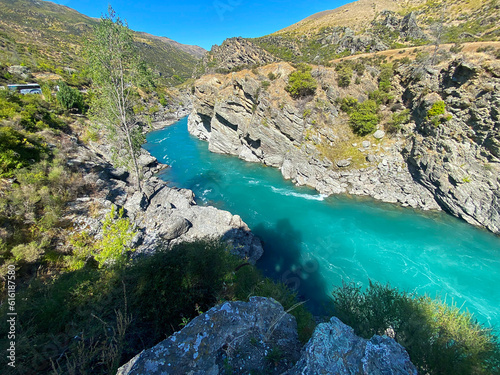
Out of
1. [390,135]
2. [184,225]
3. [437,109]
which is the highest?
[437,109]

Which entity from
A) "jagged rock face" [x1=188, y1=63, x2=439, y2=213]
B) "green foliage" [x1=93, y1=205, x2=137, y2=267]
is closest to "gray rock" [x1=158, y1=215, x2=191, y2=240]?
"green foliage" [x1=93, y1=205, x2=137, y2=267]

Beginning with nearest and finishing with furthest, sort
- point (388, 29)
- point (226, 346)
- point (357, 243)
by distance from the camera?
point (226, 346) < point (357, 243) < point (388, 29)

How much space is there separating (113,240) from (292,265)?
11939 mm

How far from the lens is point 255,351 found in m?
4.19

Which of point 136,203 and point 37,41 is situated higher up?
point 37,41

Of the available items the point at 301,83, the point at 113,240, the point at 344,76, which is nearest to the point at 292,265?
the point at 113,240

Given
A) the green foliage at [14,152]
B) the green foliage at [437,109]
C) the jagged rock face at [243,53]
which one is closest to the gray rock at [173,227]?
the green foliage at [14,152]

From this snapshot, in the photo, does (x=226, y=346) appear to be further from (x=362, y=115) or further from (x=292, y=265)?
(x=362, y=115)

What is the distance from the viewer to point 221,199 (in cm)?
2239

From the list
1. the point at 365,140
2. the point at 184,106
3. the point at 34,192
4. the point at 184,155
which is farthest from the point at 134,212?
the point at 184,106

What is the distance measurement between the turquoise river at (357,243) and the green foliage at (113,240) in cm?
906

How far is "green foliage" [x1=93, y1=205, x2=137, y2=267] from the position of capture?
9.60 meters

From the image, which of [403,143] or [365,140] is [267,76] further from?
[403,143]

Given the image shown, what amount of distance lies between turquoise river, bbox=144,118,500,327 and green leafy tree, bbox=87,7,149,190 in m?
10.2
